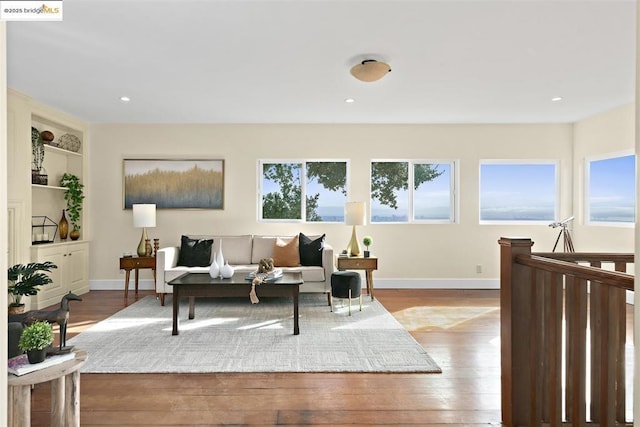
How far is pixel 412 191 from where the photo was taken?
5.99m

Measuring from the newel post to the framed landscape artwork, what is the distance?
4582 millimetres

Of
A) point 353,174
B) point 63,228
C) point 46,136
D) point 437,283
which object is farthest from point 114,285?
point 437,283

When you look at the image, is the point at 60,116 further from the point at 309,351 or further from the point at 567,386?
the point at 567,386

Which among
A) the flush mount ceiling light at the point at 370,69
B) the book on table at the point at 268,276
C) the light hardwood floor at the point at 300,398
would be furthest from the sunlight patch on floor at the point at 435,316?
the flush mount ceiling light at the point at 370,69

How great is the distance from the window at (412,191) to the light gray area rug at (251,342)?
1909 millimetres

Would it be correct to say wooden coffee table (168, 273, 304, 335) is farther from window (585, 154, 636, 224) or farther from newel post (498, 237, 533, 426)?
window (585, 154, 636, 224)

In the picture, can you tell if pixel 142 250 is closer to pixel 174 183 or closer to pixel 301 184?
pixel 174 183

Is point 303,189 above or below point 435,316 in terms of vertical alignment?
above

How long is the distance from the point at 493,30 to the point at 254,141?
12.4 feet

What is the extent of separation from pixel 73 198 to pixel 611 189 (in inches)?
294

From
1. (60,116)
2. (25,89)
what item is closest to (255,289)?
(25,89)

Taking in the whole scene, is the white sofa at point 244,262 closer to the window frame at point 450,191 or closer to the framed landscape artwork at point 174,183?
the framed landscape artwork at point 174,183

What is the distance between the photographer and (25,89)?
417 cm

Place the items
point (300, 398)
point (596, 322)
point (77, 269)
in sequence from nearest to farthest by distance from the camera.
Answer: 1. point (596, 322)
2. point (300, 398)
3. point (77, 269)
